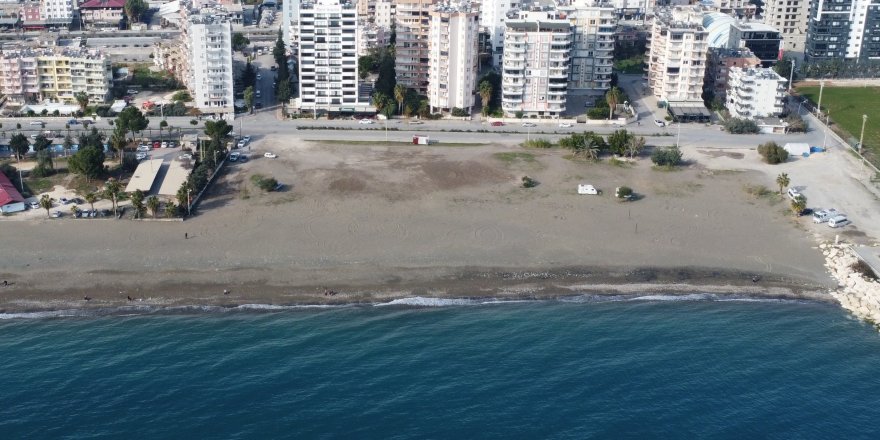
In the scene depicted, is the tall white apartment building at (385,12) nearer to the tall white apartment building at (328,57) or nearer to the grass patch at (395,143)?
the tall white apartment building at (328,57)

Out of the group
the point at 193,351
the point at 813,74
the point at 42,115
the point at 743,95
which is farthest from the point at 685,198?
the point at 42,115

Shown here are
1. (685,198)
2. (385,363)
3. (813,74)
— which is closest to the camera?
(385,363)

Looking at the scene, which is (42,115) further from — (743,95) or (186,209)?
(743,95)

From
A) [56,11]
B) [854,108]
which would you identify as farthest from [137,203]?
[56,11]

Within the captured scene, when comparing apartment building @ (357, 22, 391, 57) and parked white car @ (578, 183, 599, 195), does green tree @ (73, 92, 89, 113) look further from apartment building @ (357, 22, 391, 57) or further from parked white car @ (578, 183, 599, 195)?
parked white car @ (578, 183, 599, 195)

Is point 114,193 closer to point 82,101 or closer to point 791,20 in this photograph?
point 82,101

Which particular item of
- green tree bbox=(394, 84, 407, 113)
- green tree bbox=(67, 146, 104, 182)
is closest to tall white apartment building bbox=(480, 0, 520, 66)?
green tree bbox=(394, 84, 407, 113)
